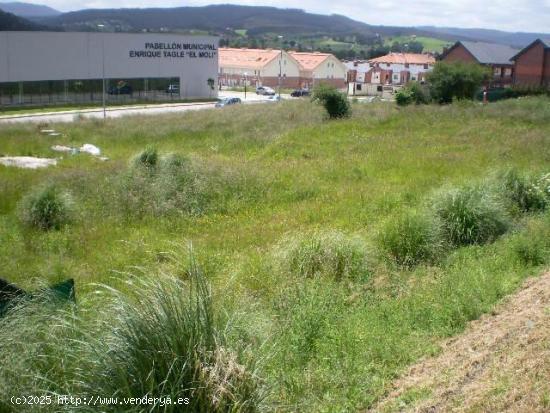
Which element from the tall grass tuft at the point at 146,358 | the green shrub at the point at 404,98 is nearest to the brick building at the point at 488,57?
the green shrub at the point at 404,98

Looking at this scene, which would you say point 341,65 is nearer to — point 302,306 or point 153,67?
point 153,67

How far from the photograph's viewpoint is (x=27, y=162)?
2041 cm

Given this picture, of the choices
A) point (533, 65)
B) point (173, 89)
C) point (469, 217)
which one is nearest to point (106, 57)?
point (173, 89)

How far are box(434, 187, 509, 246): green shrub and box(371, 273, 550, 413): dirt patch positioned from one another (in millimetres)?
3571

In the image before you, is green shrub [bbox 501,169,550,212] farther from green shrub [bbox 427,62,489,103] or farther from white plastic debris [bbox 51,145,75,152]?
green shrub [bbox 427,62,489,103]

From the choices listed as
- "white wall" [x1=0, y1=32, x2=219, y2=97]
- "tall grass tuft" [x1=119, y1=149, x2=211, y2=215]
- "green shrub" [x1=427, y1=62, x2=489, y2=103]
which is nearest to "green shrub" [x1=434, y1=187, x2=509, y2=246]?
"tall grass tuft" [x1=119, y1=149, x2=211, y2=215]

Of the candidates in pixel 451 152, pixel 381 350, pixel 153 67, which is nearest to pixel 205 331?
pixel 381 350

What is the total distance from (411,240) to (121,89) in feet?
183

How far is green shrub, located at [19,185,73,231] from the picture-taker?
41.4ft

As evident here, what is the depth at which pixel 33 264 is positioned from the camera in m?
10.0

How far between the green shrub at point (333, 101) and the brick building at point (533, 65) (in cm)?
3690

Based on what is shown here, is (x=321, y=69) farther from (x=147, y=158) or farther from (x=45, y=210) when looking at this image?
(x=45, y=210)

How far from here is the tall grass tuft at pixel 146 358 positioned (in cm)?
453

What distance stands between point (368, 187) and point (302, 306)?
878cm
